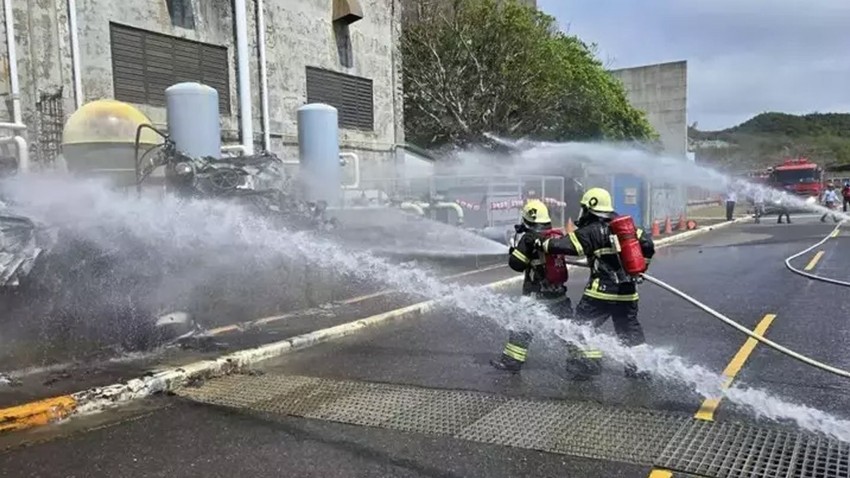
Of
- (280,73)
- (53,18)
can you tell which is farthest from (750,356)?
(280,73)

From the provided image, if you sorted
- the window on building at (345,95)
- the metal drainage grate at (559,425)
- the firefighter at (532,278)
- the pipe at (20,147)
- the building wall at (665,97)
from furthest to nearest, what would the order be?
the building wall at (665,97)
the window on building at (345,95)
the pipe at (20,147)
the firefighter at (532,278)
the metal drainage grate at (559,425)

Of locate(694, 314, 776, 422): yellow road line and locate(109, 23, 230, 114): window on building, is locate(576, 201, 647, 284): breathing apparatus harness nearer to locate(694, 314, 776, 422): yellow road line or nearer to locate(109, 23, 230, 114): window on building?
locate(694, 314, 776, 422): yellow road line

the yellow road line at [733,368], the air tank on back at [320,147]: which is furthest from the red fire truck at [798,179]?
the yellow road line at [733,368]

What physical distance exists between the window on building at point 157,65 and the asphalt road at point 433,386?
8232 mm

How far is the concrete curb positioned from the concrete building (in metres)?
7.28

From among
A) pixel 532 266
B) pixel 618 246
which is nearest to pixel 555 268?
pixel 532 266

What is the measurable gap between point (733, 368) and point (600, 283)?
1477mm

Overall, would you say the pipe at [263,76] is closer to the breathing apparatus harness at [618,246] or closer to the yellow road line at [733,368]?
the yellow road line at [733,368]

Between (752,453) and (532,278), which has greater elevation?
(532,278)

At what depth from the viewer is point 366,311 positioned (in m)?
9.25

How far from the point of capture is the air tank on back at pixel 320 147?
1257cm

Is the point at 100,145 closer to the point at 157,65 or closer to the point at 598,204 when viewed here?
the point at 157,65

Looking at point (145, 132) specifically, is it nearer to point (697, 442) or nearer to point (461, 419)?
point (461, 419)

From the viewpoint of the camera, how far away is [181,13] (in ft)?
47.8
